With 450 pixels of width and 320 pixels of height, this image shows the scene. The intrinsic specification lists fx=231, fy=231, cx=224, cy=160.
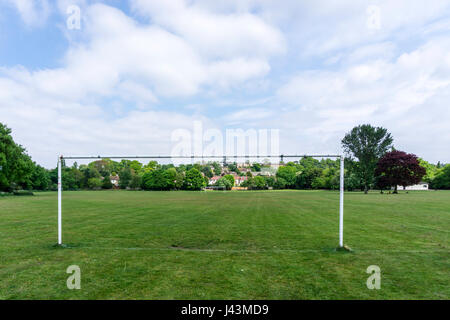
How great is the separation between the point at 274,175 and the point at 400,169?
191 feet

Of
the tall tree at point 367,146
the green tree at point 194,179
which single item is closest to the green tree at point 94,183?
the green tree at point 194,179

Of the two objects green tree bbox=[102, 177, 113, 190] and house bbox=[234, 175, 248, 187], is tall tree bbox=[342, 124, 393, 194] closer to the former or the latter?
house bbox=[234, 175, 248, 187]

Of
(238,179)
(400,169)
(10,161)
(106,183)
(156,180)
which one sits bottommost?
(106,183)

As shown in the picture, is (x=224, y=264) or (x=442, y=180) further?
(x=442, y=180)

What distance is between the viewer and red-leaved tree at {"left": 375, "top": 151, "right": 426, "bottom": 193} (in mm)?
57000

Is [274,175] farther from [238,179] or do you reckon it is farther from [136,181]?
[136,181]

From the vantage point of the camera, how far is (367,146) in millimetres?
58344

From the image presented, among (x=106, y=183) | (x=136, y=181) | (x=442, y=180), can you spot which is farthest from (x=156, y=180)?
(x=442, y=180)

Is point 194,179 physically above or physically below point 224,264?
below

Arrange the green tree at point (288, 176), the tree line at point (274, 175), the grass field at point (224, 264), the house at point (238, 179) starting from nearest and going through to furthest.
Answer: the grass field at point (224, 264) → the tree line at point (274, 175) → the green tree at point (288, 176) → the house at point (238, 179)

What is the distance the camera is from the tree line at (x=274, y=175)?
45844mm

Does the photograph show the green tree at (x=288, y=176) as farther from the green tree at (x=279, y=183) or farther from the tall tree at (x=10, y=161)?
the tall tree at (x=10, y=161)
